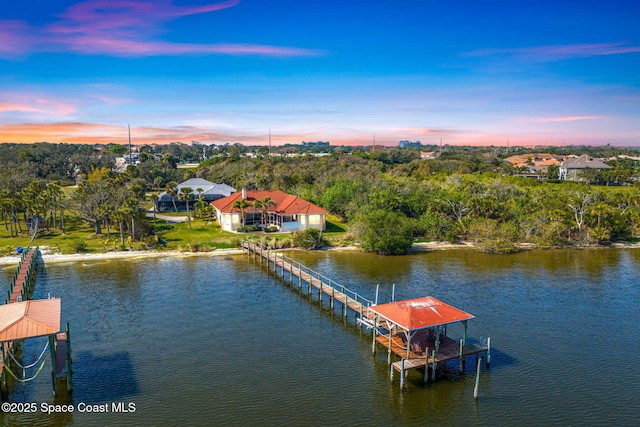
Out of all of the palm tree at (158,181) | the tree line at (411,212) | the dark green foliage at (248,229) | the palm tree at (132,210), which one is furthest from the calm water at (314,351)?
the palm tree at (158,181)

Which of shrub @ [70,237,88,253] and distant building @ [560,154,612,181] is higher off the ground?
distant building @ [560,154,612,181]

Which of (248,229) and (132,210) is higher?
(132,210)

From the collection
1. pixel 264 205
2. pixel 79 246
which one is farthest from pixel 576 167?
pixel 79 246

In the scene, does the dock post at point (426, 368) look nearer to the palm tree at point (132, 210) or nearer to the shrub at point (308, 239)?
the shrub at point (308, 239)

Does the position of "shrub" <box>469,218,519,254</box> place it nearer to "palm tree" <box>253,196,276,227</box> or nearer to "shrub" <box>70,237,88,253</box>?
"palm tree" <box>253,196,276,227</box>

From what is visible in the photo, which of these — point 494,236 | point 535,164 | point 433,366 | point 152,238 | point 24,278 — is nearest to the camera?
point 433,366

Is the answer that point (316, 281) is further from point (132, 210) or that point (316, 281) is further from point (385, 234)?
point (132, 210)

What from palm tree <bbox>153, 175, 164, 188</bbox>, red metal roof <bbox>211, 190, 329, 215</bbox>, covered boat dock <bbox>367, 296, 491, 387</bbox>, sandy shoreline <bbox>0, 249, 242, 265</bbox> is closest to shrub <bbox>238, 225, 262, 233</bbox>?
red metal roof <bbox>211, 190, 329, 215</bbox>
